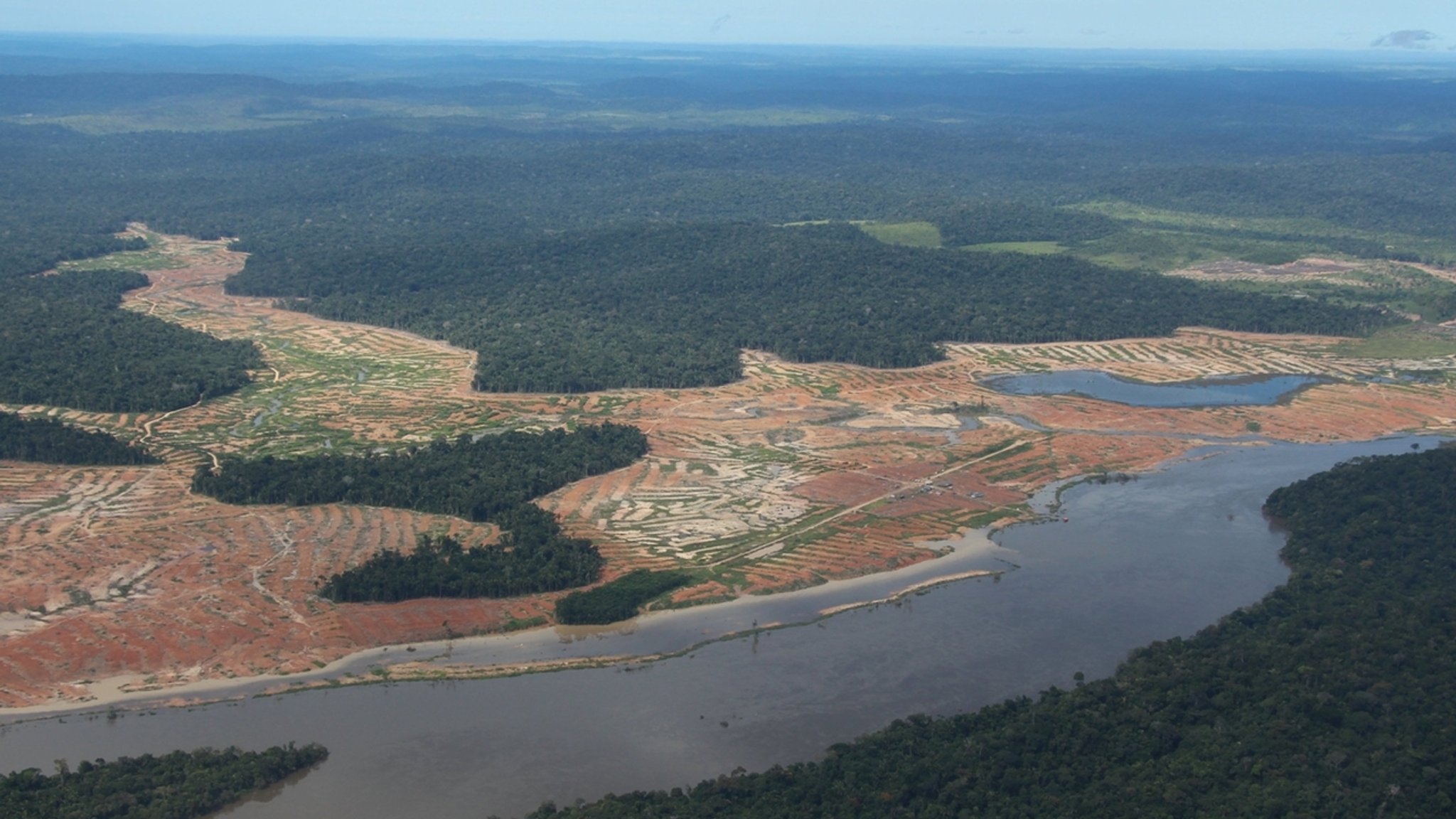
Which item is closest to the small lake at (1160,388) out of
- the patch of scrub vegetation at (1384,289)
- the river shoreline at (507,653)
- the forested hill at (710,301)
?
the forested hill at (710,301)

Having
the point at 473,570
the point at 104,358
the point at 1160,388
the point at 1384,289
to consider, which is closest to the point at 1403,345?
the point at 1384,289

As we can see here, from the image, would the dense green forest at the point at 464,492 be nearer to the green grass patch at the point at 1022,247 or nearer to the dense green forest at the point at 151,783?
the dense green forest at the point at 151,783

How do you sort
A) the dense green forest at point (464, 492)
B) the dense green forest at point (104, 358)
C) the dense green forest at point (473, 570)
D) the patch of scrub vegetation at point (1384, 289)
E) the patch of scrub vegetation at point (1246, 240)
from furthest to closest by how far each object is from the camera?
the patch of scrub vegetation at point (1246, 240) < the patch of scrub vegetation at point (1384, 289) < the dense green forest at point (104, 358) < the dense green forest at point (464, 492) < the dense green forest at point (473, 570)

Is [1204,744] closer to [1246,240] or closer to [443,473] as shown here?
[443,473]

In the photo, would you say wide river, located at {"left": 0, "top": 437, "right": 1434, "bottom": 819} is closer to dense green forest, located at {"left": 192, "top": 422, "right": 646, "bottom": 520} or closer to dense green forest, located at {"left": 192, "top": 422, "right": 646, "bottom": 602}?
dense green forest, located at {"left": 192, "top": 422, "right": 646, "bottom": 602}

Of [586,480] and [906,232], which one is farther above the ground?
[906,232]
